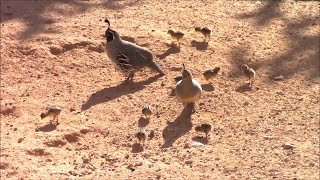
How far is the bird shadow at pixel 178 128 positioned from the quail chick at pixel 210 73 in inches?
26.6

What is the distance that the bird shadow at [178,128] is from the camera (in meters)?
7.44

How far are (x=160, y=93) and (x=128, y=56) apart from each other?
2.46ft

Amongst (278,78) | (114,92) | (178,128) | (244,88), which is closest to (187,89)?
(178,128)

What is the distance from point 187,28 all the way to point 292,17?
171 cm

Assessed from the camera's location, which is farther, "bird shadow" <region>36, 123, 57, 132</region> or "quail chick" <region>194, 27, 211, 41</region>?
"quail chick" <region>194, 27, 211, 41</region>

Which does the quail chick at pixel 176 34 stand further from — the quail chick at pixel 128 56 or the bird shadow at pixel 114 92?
the bird shadow at pixel 114 92

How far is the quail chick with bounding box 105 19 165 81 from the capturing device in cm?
888

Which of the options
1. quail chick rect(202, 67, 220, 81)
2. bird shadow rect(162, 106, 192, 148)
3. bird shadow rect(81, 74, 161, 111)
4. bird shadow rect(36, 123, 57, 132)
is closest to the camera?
bird shadow rect(162, 106, 192, 148)

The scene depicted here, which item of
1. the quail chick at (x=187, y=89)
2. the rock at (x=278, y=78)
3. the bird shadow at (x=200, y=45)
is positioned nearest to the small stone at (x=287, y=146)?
the quail chick at (x=187, y=89)

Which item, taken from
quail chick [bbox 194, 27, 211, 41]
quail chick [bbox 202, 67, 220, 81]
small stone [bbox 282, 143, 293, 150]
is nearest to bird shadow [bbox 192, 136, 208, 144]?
small stone [bbox 282, 143, 293, 150]

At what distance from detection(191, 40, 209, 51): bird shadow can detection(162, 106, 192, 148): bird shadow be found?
5.75 feet

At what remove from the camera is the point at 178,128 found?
25.2 feet

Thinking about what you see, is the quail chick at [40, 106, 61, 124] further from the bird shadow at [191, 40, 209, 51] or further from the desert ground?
the bird shadow at [191, 40, 209, 51]

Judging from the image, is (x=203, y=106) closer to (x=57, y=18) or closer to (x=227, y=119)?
(x=227, y=119)
